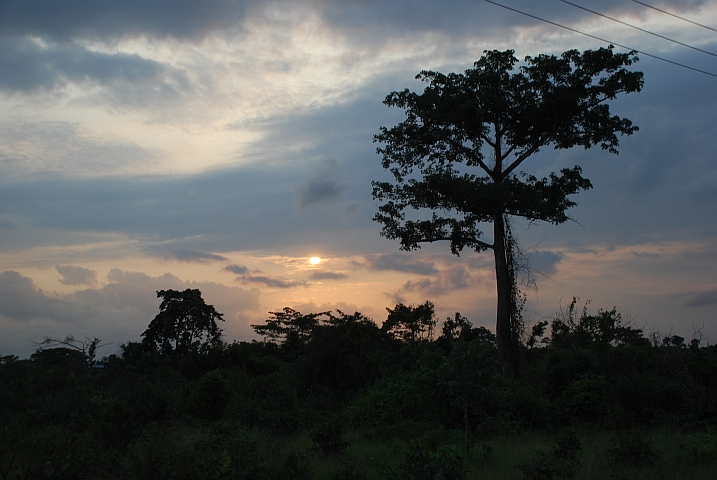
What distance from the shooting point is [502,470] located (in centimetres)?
1038

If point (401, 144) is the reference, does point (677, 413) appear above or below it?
below

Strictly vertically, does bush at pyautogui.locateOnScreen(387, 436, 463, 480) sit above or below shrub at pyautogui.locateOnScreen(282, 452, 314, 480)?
above

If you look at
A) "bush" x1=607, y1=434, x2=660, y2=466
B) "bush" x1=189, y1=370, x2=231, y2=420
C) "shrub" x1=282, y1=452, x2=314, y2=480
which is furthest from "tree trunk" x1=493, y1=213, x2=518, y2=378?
"shrub" x1=282, y1=452, x2=314, y2=480

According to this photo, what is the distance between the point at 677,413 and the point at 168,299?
25.6 meters

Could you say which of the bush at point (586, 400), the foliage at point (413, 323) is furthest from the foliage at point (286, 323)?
the bush at point (586, 400)

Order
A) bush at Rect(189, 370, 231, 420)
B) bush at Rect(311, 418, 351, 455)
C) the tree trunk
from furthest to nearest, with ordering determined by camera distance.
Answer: the tree trunk < bush at Rect(189, 370, 231, 420) < bush at Rect(311, 418, 351, 455)

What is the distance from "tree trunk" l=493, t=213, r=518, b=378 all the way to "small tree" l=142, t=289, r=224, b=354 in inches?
629

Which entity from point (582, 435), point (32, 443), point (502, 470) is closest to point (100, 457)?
point (32, 443)

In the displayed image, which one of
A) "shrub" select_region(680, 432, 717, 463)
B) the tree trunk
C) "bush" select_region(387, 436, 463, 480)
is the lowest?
"shrub" select_region(680, 432, 717, 463)

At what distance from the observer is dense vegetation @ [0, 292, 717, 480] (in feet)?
26.9

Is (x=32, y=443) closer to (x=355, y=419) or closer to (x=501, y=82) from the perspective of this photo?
(x=355, y=419)

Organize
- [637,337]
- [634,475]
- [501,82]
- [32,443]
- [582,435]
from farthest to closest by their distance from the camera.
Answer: [637,337]
[501,82]
[582,435]
[634,475]
[32,443]

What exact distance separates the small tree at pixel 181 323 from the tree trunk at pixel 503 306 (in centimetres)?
1598

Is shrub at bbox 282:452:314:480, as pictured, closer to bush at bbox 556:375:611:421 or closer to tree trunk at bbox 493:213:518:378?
bush at bbox 556:375:611:421
